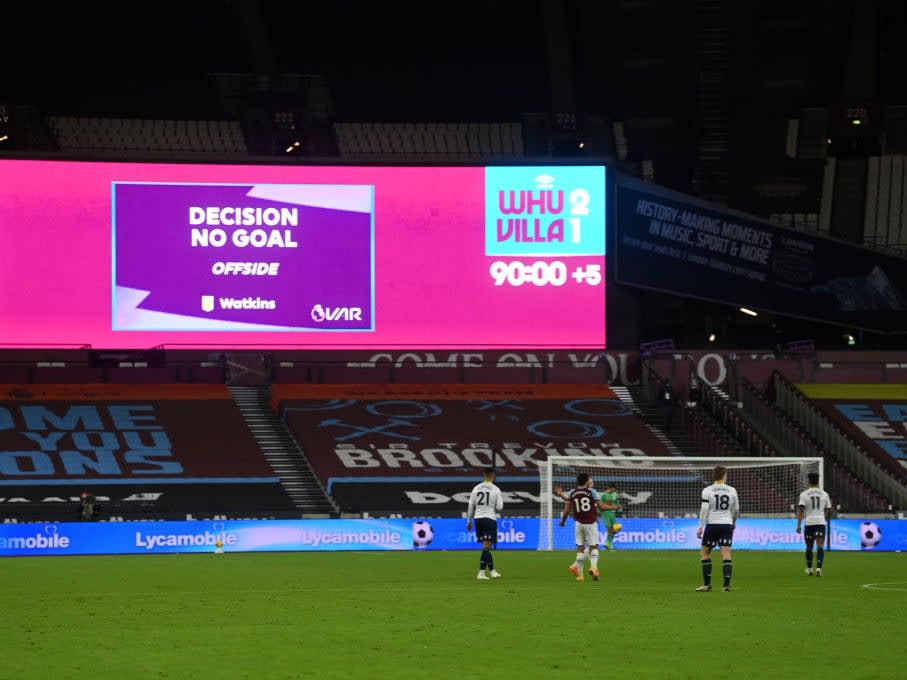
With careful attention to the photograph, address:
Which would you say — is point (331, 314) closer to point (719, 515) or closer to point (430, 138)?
point (430, 138)

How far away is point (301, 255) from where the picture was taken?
44.3m

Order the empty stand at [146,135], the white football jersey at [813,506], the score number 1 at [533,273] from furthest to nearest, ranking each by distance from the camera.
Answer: the empty stand at [146,135] → the score number 1 at [533,273] → the white football jersey at [813,506]

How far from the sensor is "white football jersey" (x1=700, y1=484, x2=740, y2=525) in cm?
Result: 2198

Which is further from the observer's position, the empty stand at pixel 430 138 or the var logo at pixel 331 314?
the empty stand at pixel 430 138

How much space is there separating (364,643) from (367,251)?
100 ft

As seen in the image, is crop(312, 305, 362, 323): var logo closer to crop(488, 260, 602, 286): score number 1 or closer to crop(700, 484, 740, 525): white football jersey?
crop(488, 260, 602, 286): score number 1

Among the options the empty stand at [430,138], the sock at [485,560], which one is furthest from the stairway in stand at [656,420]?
the sock at [485,560]

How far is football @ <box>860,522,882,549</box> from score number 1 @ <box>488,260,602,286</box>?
489 inches

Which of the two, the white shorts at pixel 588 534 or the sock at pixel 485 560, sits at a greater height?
the white shorts at pixel 588 534

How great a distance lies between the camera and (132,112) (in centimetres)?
5162

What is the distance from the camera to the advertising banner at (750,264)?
151 ft

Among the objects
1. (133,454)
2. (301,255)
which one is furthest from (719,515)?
(301,255)

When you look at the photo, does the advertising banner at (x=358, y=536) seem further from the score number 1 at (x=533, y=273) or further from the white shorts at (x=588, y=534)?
the white shorts at (x=588, y=534)

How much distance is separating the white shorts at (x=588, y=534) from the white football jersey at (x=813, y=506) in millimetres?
4119
